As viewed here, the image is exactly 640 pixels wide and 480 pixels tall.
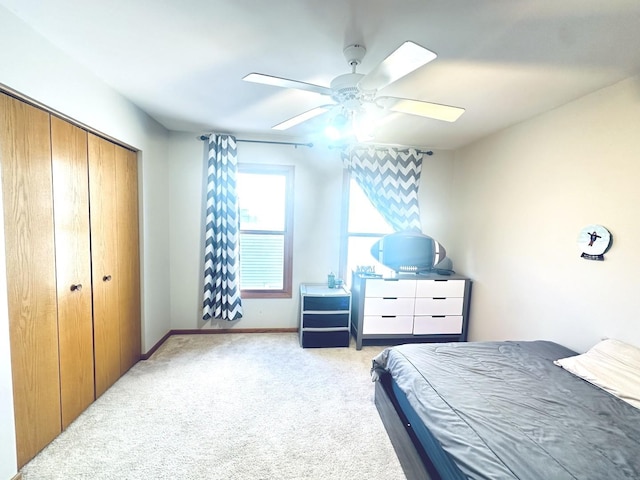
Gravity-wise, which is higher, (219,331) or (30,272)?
(30,272)

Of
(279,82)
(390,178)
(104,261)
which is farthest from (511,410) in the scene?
(104,261)

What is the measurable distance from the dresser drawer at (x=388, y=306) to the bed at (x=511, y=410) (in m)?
0.99

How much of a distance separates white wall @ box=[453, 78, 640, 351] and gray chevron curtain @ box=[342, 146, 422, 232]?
67 centimetres

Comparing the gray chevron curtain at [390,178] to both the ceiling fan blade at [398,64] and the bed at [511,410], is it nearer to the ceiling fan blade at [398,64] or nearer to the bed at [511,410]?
the bed at [511,410]

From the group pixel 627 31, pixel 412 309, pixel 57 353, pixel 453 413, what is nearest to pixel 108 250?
pixel 57 353

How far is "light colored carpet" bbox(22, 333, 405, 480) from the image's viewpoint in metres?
1.54

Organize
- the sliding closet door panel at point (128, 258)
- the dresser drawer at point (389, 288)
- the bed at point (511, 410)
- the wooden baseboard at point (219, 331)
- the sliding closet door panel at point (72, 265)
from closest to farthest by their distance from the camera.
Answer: the bed at point (511, 410)
the sliding closet door panel at point (72, 265)
the sliding closet door panel at point (128, 258)
the dresser drawer at point (389, 288)
the wooden baseboard at point (219, 331)

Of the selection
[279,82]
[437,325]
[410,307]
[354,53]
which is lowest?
[437,325]

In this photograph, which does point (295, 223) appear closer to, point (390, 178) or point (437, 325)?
point (390, 178)

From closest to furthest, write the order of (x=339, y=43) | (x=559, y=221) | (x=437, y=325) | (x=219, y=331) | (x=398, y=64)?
(x=398, y=64), (x=339, y=43), (x=559, y=221), (x=437, y=325), (x=219, y=331)

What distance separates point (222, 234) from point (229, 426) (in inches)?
75.1

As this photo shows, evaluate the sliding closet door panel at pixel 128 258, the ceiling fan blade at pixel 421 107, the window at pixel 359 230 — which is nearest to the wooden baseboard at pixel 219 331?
the sliding closet door panel at pixel 128 258

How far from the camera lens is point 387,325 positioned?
9.96 feet

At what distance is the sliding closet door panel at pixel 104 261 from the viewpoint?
203cm
